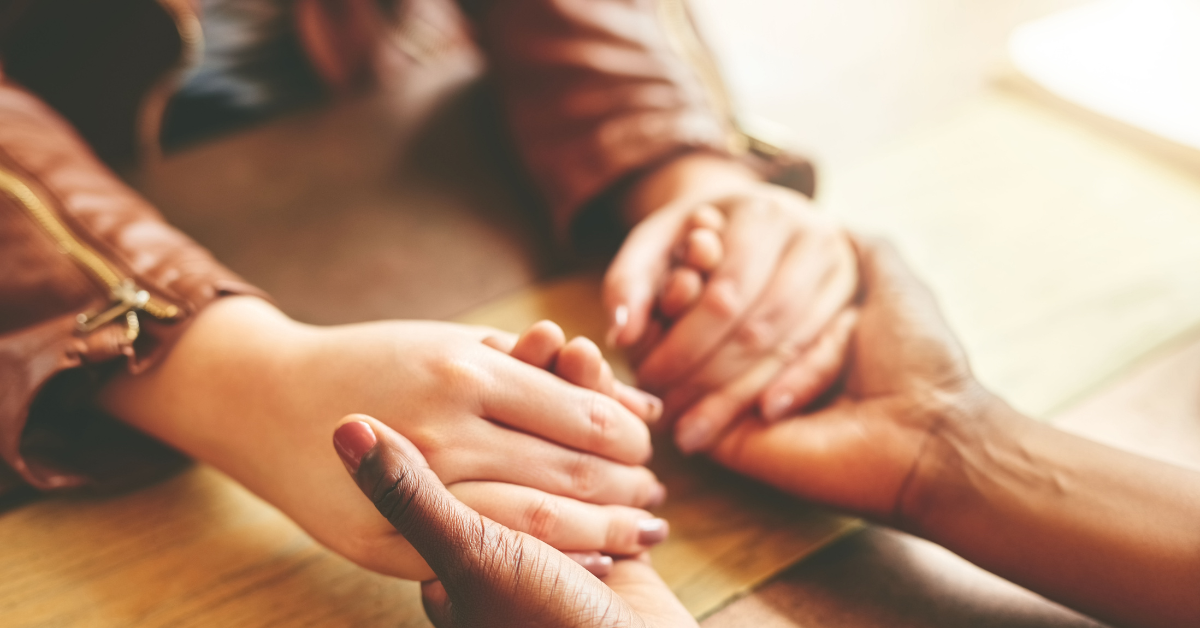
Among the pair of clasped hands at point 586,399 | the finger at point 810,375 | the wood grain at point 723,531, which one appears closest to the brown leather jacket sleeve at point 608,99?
the pair of clasped hands at point 586,399

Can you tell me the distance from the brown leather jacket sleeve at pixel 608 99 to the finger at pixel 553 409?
0.32 m

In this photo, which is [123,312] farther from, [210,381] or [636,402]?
[636,402]

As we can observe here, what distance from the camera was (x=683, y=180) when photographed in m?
0.73

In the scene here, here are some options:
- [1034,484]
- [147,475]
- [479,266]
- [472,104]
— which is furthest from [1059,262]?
[147,475]

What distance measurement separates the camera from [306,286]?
2.25ft

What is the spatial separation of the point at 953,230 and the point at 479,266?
1.73 ft

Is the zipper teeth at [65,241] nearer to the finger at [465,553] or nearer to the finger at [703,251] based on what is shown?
the finger at [465,553]

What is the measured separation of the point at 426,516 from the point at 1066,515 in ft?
1.33

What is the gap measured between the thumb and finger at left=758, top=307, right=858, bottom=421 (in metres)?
0.28

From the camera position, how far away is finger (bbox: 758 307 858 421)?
1.82 feet

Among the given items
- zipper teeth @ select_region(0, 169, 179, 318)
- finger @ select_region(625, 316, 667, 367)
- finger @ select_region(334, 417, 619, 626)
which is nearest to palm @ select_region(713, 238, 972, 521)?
finger @ select_region(625, 316, 667, 367)

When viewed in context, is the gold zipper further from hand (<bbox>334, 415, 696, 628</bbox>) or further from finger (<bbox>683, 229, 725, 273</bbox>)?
finger (<bbox>683, 229, 725, 273</bbox>)

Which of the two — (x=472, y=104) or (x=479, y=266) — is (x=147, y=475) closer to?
(x=479, y=266)

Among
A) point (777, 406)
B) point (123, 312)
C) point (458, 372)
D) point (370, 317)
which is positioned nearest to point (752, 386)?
point (777, 406)
